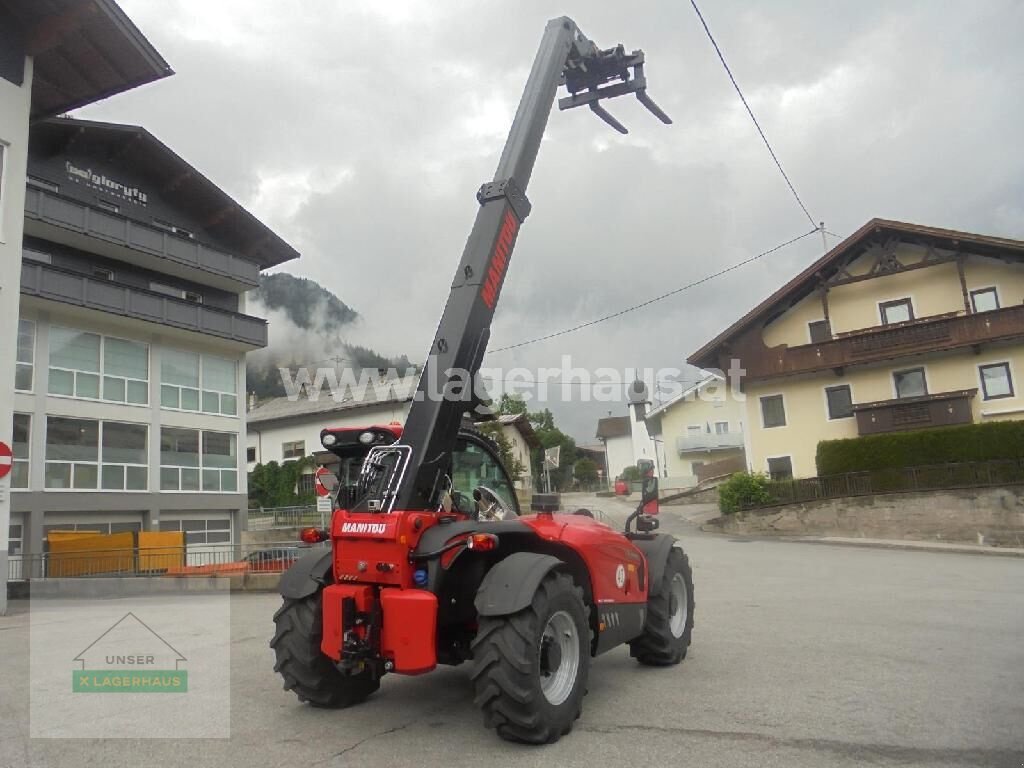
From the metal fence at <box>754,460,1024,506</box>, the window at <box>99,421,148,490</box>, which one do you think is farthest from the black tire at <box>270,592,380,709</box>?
the metal fence at <box>754,460,1024,506</box>

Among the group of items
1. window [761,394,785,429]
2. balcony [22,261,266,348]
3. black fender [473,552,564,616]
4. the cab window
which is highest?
balcony [22,261,266,348]

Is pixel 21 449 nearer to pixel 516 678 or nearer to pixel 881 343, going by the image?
pixel 516 678

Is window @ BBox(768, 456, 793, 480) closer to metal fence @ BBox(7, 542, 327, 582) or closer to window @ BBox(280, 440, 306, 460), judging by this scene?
metal fence @ BBox(7, 542, 327, 582)

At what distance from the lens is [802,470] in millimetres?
29812

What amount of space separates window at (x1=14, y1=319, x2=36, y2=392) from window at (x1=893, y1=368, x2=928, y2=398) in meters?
28.4

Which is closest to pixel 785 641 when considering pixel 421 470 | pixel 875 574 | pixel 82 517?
pixel 421 470

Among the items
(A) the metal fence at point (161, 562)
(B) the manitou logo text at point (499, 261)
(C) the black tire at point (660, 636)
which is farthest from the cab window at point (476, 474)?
(A) the metal fence at point (161, 562)

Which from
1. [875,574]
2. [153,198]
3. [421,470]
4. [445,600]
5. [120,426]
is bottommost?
[875,574]

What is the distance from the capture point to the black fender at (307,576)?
5332mm

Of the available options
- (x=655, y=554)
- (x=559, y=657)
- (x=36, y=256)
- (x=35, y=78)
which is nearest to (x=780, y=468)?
(x=655, y=554)

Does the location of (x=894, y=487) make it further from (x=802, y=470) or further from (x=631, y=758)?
(x=631, y=758)

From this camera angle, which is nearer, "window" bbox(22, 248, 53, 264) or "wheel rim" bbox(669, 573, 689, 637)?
"wheel rim" bbox(669, 573, 689, 637)

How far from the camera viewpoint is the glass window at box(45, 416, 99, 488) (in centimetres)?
2291

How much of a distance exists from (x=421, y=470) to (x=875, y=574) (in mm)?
12421
